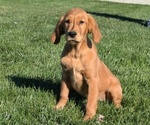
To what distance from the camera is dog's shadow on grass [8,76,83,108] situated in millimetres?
4766

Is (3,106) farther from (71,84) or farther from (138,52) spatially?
(138,52)

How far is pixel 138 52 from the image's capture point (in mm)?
7367

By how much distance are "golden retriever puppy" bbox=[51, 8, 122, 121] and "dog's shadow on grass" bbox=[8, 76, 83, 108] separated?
0.32 metres

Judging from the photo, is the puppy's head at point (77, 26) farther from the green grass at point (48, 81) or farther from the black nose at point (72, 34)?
the green grass at point (48, 81)

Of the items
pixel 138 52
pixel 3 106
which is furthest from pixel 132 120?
pixel 138 52

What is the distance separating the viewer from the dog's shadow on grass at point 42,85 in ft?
15.6

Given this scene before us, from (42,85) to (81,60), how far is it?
1035 millimetres

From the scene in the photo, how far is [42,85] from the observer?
5.05 m

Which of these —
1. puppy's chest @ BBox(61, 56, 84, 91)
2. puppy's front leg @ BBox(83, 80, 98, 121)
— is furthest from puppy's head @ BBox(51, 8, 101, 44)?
puppy's front leg @ BBox(83, 80, 98, 121)

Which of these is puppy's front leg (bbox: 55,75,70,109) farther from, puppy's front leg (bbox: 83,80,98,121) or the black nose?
the black nose

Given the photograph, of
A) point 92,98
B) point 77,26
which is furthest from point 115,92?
point 77,26

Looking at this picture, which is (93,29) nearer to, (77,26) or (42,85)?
(77,26)

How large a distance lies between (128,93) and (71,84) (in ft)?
2.95

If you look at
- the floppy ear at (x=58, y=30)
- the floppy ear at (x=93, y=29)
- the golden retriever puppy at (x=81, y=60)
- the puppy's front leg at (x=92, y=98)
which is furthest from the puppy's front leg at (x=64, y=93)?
the floppy ear at (x=93, y=29)
